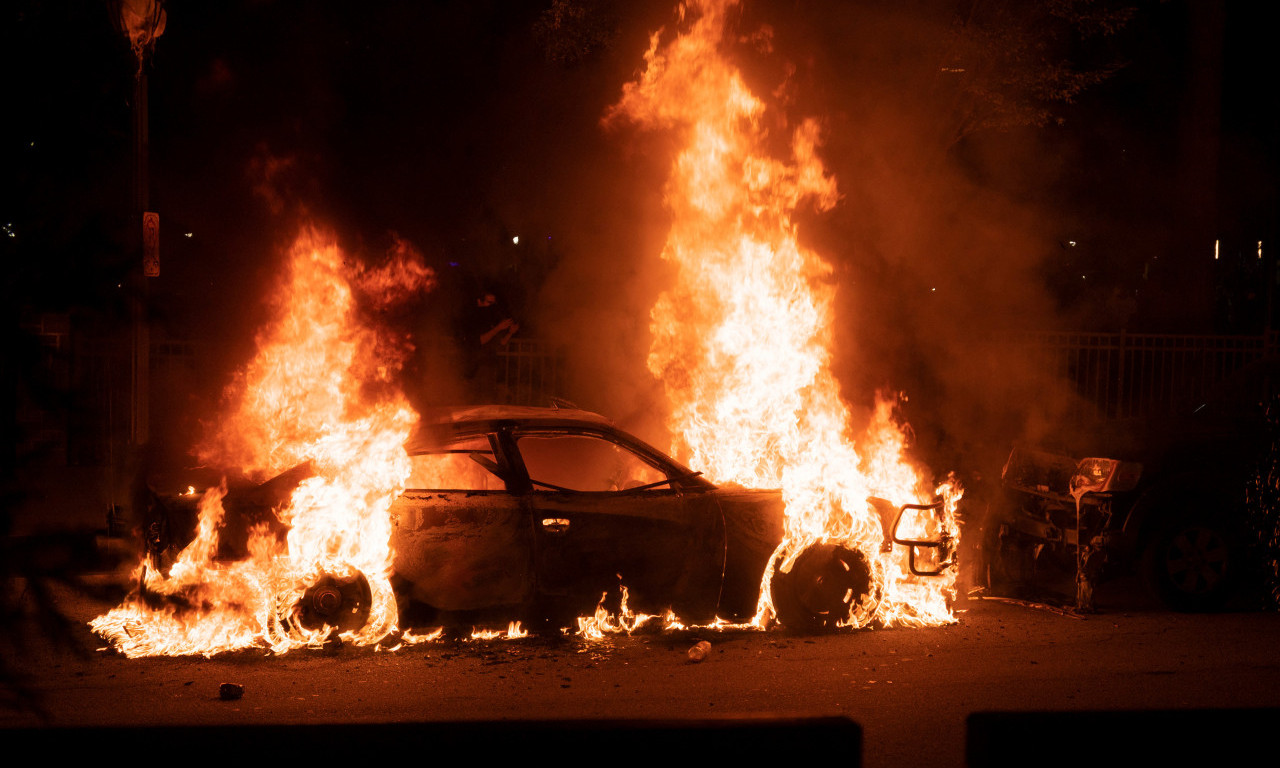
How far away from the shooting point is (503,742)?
2504 mm

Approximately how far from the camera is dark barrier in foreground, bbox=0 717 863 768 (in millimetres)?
2477

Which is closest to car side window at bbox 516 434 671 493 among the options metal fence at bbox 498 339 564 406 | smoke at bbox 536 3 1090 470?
smoke at bbox 536 3 1090 470

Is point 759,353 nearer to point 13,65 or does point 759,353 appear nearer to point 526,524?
point 526,524

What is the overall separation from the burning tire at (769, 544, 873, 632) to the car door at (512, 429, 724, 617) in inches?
19.8

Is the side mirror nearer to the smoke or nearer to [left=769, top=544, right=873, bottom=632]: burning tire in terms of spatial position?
[left=769, top=544, right=873, bottom=632]: burning tire

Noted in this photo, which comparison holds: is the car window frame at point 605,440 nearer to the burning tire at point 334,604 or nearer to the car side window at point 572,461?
the car side window at point 572,461

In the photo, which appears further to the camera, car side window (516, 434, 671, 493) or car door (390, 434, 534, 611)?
car side window (516, 434, 671, 493)

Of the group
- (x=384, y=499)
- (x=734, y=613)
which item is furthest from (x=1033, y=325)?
(x=384, y=499)

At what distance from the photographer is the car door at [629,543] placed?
6.04 metres

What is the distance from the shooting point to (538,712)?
499cm

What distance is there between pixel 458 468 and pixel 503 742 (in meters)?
4.16

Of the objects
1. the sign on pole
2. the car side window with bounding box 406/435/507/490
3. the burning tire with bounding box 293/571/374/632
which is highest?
the sign on pole

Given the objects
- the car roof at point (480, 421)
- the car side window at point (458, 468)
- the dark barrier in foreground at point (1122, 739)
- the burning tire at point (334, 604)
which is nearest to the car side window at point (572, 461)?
the car roof at point (480, 421)

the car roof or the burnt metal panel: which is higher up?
the car roof
